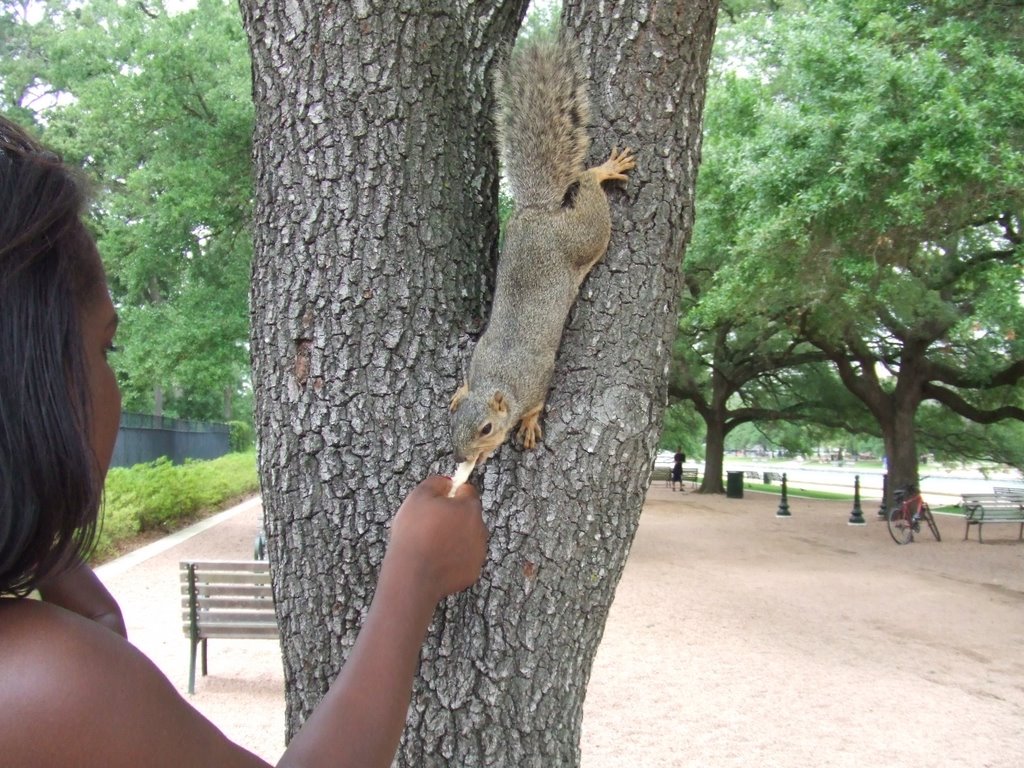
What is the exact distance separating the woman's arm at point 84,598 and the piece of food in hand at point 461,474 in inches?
18.6

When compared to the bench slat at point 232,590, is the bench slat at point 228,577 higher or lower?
higher

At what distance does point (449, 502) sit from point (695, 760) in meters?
3.84

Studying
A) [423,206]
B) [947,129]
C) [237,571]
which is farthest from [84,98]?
[423,206]

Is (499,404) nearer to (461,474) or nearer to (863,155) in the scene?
(461,474)

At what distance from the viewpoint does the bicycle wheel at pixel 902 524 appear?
43.8 feet

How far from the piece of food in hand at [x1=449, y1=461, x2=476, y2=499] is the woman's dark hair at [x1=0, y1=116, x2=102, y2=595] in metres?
0.61

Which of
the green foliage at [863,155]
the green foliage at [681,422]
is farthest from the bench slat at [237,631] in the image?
the green foliage at [681,422]

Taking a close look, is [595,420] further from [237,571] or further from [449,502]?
[237,571]

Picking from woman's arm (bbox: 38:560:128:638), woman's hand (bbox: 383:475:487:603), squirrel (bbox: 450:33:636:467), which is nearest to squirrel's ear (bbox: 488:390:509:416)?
squirrel (bbox: 450:33:636:467)

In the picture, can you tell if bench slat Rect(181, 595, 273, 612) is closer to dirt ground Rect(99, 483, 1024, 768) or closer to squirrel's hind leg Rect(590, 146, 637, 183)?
dirt ground Rect(99, 483, 1024, 768)

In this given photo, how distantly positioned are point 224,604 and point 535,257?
452 cm

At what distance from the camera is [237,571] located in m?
5.71

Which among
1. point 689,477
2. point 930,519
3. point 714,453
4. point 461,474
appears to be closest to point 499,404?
point 461,474

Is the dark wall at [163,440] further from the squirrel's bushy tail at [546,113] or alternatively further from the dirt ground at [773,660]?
the squirrel's bushy tail at [546,113]
